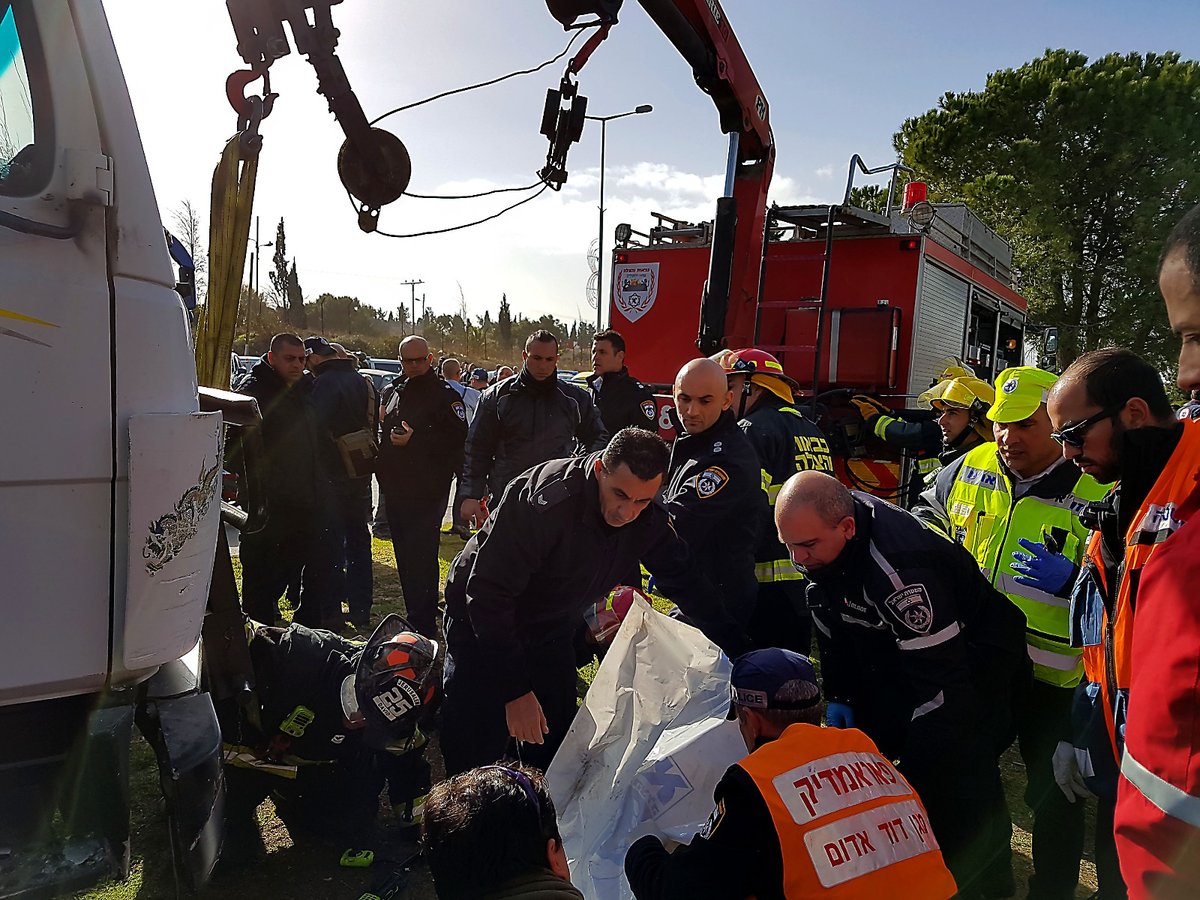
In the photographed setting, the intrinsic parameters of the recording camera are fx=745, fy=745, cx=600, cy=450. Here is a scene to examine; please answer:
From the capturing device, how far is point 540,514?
239 cm

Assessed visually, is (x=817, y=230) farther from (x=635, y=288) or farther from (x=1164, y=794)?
(x=1164, y=794)

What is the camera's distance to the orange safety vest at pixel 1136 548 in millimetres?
1196

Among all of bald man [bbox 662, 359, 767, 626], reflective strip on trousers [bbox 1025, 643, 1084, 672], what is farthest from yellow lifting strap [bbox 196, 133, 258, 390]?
reflective strip on trousers [bbox 1025, 643, 1084, 672]

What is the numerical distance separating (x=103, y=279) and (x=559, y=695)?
192cm

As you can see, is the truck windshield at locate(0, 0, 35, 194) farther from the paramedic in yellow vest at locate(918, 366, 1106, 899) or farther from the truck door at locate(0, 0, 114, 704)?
the paramedic in yellow vest at locate(918, 366, 1106, 899)

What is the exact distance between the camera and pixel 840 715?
2.42 metres

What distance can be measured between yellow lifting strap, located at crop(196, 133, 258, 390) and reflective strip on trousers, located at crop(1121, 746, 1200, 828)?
2.63 meters

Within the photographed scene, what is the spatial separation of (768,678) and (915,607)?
1.54 feet

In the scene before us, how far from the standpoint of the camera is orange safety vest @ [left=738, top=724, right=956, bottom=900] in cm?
139

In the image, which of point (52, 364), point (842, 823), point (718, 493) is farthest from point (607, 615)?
point (52, 364)

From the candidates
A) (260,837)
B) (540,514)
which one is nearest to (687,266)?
(540,514)

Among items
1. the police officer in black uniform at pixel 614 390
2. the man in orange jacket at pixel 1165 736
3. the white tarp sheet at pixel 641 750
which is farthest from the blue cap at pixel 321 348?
the man in orange jacket at pixel 1165 736

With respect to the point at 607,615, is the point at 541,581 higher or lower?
higher

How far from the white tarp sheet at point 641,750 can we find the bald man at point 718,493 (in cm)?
78
